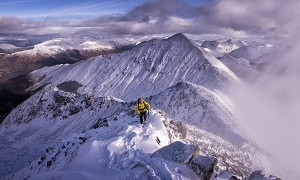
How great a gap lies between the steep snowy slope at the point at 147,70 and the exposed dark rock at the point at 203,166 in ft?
322

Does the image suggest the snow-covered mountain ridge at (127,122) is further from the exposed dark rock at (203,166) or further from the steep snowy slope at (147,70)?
the steep snowy slope at (147,70)

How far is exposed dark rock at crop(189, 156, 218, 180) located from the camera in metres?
17.7

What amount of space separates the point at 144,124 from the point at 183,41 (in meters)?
131

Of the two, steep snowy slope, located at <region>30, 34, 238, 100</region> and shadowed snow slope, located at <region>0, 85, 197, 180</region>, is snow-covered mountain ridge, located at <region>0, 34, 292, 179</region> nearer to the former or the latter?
shadowed snow slope, located at <region>0, 85, 197, 180</region>

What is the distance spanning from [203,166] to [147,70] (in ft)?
427

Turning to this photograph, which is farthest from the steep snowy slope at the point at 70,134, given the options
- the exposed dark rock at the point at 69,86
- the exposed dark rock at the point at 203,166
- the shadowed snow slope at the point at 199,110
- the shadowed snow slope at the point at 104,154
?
the exposed dark rock at the point at 69,86

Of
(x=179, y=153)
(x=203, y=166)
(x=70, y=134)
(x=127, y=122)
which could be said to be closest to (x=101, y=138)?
(x=127, y=122)

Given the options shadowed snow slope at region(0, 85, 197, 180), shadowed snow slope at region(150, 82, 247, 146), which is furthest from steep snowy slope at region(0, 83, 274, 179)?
shadowed snow slope at region(150, 82, 247, 146)

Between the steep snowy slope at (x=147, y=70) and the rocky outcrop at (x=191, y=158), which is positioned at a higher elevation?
the rocky outcrop at (x=191, y=158)

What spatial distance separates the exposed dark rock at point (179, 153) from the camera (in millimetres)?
18891

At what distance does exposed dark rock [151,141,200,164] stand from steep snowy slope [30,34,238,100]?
96554 mm

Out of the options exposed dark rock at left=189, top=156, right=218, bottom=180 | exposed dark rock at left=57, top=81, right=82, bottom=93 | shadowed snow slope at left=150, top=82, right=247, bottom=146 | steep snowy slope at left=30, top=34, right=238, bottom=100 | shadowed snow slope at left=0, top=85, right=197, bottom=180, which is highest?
exposed dark rock at left=189, top=156, right=218, bottom=180

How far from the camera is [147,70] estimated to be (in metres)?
147

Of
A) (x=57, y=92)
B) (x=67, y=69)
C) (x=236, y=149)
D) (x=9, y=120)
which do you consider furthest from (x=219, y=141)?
(x=67, y=69)
